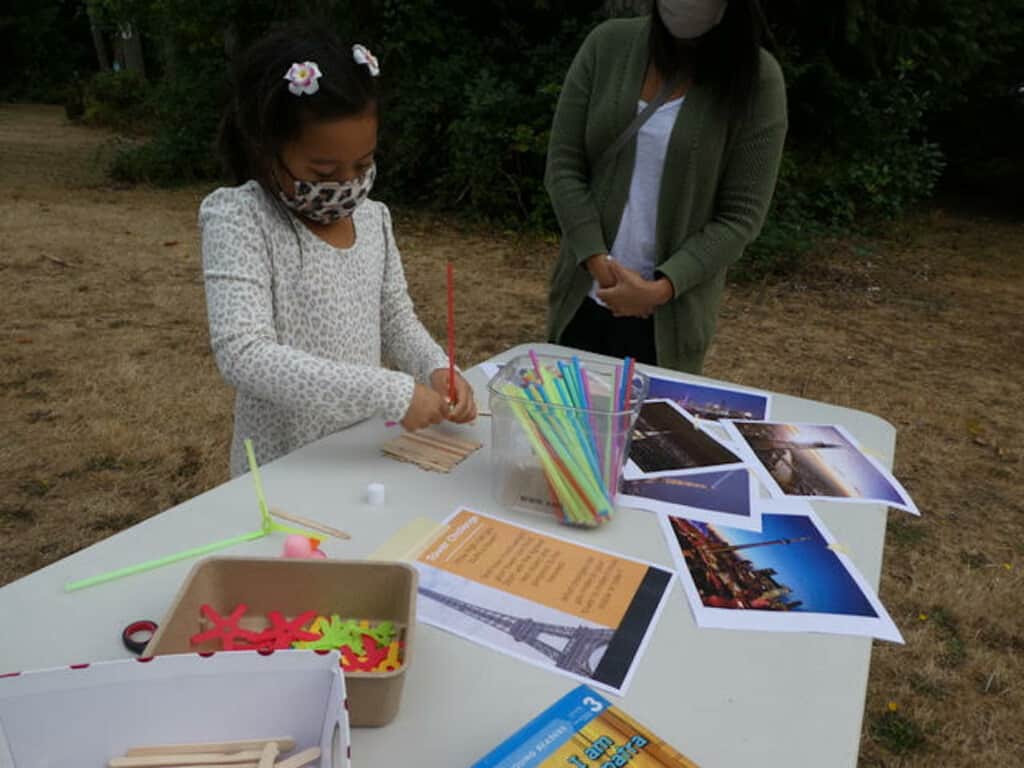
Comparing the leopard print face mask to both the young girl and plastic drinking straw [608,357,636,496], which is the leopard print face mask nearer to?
the young girl

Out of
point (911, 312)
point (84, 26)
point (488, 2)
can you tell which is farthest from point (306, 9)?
point (84, 26)

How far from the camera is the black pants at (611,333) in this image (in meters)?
1.87

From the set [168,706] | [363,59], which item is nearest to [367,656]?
[168,706]

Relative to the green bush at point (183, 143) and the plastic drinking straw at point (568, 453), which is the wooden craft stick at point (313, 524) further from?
the green bush at point (183, 143)

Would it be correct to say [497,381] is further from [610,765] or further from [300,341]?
[610,765]

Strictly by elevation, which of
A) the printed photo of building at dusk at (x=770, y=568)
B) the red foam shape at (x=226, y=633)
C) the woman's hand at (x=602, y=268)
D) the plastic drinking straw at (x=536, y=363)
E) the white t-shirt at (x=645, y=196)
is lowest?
the printed photo of building at dusk at (x=770, y=568)

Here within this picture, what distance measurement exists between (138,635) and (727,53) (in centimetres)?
152

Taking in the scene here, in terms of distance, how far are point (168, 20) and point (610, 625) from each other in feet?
26.7

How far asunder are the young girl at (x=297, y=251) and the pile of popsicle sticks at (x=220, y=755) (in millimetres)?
582

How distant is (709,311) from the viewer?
1870mm

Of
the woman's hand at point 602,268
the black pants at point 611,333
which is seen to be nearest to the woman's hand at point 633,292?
the woman's hand at point 602,268

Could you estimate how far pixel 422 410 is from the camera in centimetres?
115

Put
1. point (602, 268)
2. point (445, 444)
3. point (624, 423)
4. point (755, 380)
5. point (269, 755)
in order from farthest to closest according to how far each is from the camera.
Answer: point (755, 380) < point (602, 268) < point (445, 444) < point (624, 423) < point (269, 755)

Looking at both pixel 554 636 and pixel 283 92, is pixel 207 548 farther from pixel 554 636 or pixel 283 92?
pixel 283 92
